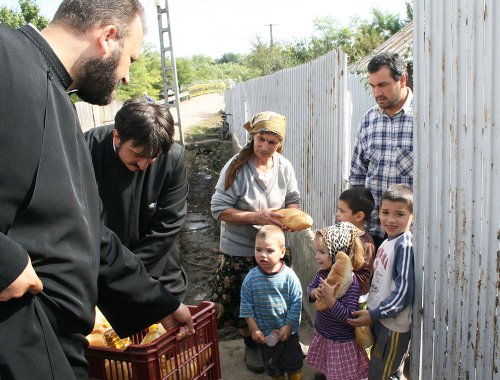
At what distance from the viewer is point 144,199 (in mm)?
3174

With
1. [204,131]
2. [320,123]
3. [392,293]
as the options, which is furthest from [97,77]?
[204,131]

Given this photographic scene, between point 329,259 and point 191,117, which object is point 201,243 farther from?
point 191,117

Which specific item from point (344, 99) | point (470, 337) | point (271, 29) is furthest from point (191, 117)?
point (470, 337)

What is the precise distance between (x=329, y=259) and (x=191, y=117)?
92.9ft

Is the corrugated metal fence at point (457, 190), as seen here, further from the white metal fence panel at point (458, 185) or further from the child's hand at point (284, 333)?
the child's hand at point (284, 333)

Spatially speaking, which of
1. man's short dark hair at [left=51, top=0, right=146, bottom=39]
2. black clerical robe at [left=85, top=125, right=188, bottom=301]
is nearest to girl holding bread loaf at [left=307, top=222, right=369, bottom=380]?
black clerical robe at [left=85, top=125, right=188, bottom=301]

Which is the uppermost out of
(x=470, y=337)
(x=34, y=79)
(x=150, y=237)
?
(x=34, y=79)

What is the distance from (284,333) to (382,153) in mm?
1493

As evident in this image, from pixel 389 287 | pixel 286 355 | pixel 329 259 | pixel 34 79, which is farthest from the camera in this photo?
pixel 286 355

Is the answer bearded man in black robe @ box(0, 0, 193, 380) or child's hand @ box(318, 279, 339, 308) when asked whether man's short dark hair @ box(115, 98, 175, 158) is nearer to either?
bearded man in black robe @ box(0, 0, 193, 380)

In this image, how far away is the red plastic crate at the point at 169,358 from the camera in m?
2.11

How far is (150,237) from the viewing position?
3162 mm

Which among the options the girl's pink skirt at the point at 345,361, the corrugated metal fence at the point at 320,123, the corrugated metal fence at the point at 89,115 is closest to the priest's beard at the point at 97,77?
the girl's pink skirt at the point at 345,361

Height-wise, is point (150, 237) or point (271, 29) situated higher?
point (271, 29)
